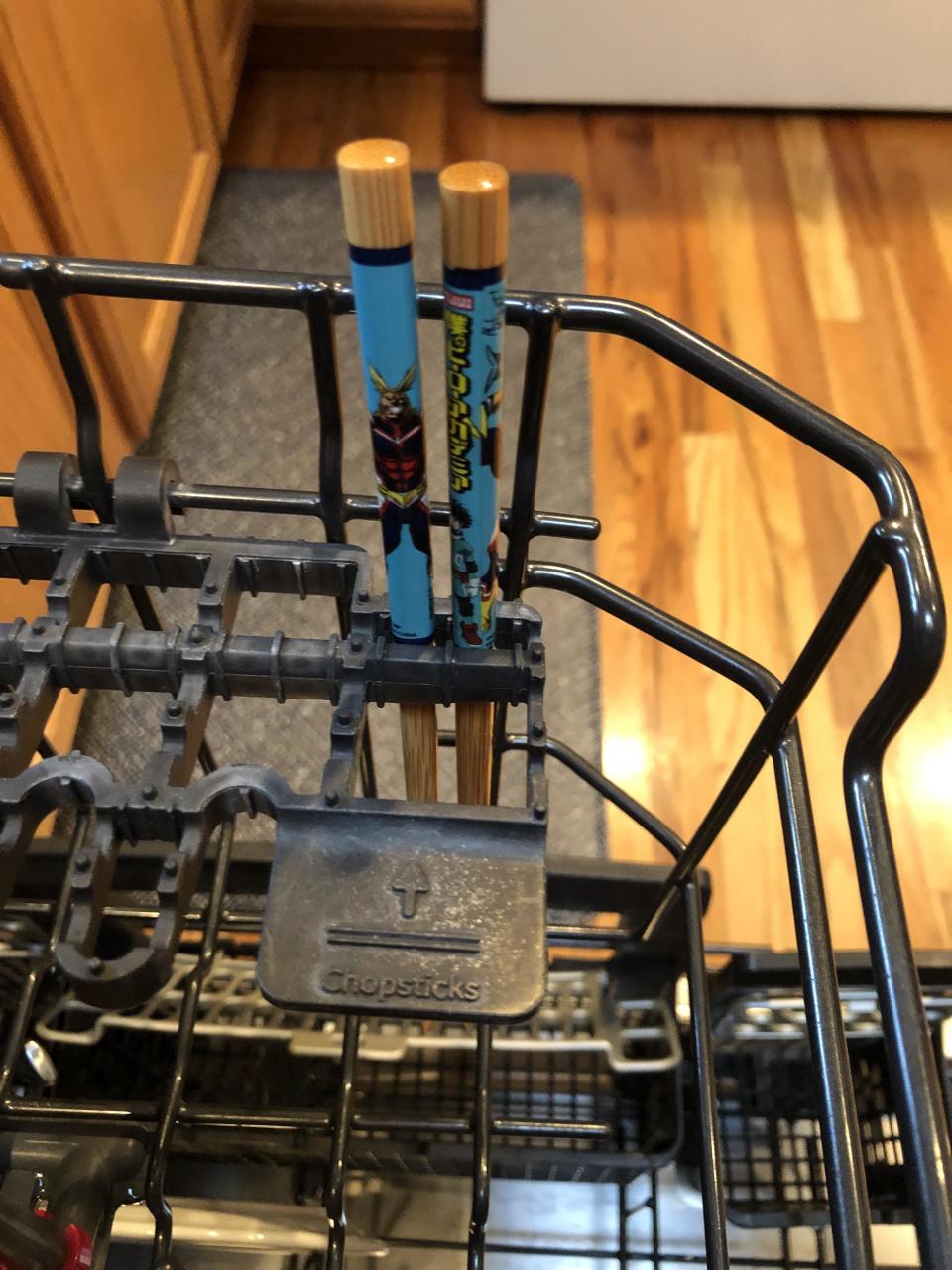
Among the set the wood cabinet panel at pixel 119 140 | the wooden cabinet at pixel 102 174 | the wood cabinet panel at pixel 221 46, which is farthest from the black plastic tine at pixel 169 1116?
the wood cabinet panel at pixel 221 46

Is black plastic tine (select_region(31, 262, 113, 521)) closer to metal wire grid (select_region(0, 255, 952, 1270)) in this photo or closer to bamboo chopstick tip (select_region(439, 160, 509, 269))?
metal wire grid (select_region(0, 255, 952, 1270))

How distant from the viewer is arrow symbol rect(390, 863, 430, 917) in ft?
1.29

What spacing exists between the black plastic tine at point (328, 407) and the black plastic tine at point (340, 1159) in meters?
0.20

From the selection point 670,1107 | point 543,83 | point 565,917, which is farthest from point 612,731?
point 543,83

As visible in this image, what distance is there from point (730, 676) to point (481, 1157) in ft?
0.92

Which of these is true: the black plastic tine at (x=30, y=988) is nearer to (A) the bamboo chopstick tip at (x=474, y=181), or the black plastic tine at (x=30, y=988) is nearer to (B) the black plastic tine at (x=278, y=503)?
(B) the black plastic tine at (x=278, y=503)

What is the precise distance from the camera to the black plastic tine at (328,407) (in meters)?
0.42

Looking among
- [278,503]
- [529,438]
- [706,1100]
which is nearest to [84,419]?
[278,503]

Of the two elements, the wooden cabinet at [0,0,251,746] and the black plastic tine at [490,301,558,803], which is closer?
the black plastic tine at [490,301,558,803]

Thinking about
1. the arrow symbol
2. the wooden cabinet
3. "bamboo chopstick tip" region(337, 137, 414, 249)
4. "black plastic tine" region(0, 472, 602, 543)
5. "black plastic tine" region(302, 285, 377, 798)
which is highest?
the wooden cabinet

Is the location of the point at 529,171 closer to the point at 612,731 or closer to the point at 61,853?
the point at 612,731

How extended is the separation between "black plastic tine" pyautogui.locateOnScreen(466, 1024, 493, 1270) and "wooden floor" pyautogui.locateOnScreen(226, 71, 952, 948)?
1.87 feet

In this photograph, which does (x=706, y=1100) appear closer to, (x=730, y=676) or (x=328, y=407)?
(x=730, y=676)

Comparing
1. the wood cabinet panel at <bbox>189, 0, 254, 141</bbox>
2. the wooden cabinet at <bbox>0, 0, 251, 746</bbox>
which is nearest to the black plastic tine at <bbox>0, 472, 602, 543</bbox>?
the wooden cabinet at <bbox>0, 0, 251, 746</bbox>
